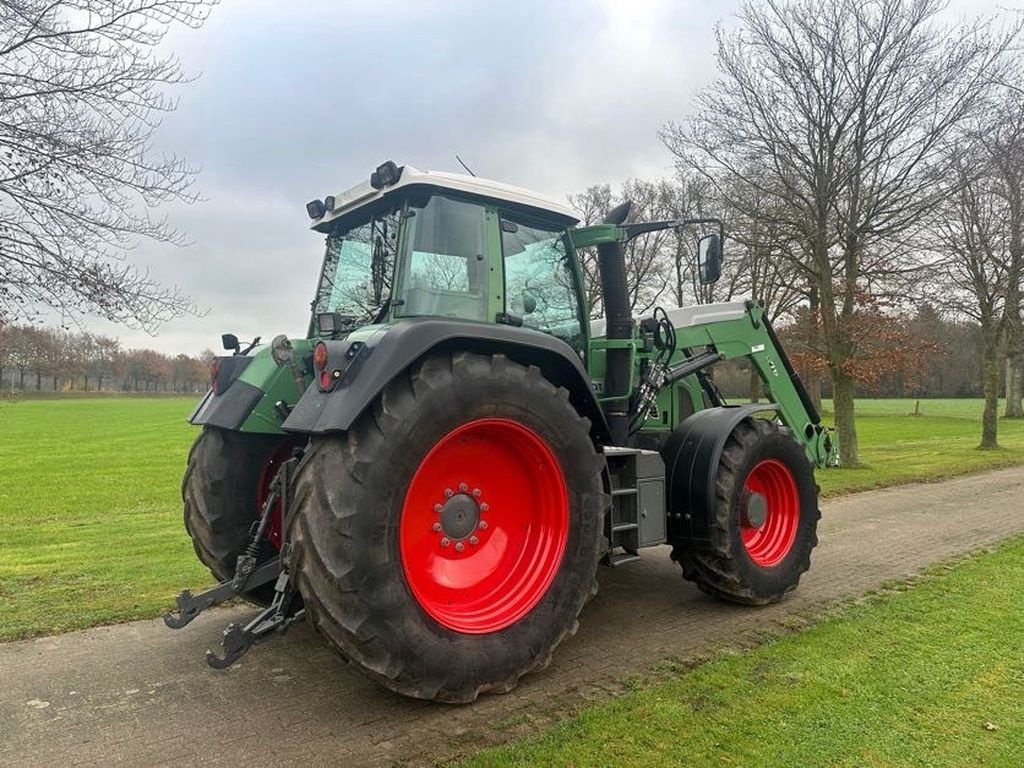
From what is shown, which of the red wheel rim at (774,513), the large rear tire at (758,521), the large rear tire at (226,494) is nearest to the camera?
the large rear tire at (226,494)

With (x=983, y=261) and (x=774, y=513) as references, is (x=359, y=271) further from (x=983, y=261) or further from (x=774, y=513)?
(x=983, y=261)

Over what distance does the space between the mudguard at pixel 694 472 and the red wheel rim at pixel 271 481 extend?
2.66 m

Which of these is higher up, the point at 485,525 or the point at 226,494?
the point at 226,494

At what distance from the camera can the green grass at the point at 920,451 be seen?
511 inches

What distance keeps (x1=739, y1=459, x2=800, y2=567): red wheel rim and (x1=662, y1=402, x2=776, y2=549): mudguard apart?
1.75 ft

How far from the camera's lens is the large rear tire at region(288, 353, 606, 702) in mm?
3178

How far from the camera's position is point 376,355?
3379 millimetres

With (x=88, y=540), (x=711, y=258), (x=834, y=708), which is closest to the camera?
(x=834, y=708)

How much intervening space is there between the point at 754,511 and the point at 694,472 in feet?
2.03

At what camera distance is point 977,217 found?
17.6m

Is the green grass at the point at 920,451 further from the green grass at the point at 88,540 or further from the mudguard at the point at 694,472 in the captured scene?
the green grass at the point at 88,540

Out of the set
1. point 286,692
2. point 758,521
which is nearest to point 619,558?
point 758,521

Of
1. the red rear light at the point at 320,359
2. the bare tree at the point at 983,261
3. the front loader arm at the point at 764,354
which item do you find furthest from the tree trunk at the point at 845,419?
the red rear light at the point at 320,359

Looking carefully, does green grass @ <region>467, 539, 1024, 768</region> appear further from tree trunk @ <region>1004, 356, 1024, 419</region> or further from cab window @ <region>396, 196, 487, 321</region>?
tree trunk @ <region>1004, 356, 1024, 419</region>
